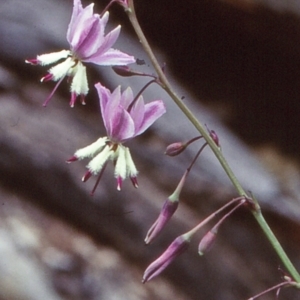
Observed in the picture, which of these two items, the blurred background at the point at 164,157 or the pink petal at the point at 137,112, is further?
the blurred background at the point at 164,157

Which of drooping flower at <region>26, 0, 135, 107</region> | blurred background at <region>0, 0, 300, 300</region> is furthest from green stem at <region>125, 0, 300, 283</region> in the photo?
blurred background at <region>0, 0, 300, 300</region>

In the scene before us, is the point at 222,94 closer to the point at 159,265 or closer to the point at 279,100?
the point at 279,100

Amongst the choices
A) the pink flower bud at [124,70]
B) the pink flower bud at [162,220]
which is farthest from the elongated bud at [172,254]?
the pink flower bud at [124,70]

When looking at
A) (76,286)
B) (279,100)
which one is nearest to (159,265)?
(76,286)

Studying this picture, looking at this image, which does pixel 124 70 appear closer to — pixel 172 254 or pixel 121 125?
pixel 121 125

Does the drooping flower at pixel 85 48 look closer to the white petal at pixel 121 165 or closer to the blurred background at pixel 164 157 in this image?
the white petal at pixel 121 165

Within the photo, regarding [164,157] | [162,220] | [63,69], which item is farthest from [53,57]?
[164,157]
